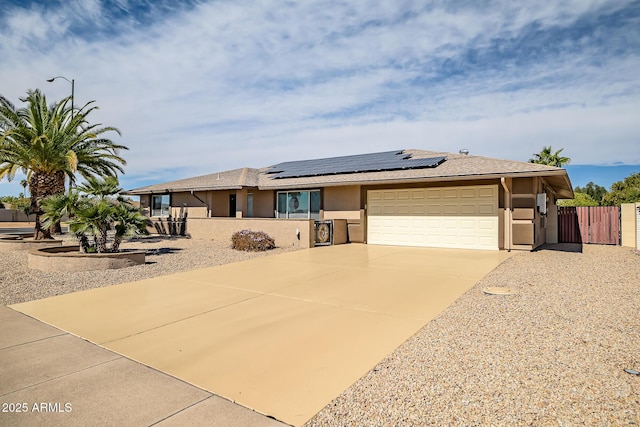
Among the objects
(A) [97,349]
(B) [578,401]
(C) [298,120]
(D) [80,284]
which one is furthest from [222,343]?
(C) [298,120]

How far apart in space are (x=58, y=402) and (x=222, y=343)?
1.83 meters

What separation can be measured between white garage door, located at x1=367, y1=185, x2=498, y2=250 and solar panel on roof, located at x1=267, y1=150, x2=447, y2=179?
1.16m

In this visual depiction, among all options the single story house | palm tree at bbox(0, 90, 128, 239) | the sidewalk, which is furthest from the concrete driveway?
palm tree at bbox(0, 90, 128, 239)

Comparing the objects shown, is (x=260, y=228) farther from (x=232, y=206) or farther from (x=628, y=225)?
(x=628, y=225)

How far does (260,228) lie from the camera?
16719 mm

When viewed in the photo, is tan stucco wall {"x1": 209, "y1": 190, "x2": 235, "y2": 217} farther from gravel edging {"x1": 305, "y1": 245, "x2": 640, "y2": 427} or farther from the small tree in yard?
gravel edging {"x1": 305, "y1": 245, "x2": 640, "y2": 427}

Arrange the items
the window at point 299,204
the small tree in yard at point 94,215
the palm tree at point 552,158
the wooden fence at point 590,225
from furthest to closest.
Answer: the palm tree at point 552,158
the window at point 299,204
the wooden fence at point 590,225
the small tree in yard at point 94,215

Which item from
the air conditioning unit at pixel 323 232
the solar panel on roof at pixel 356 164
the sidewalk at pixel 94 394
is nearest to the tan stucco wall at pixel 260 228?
the air conditioning unit at pixel 323 232

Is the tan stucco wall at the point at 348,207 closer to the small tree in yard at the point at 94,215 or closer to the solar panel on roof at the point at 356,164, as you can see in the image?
the solar panel on roof at the point at 356,164

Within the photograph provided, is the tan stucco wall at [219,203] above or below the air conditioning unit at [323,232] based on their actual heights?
above

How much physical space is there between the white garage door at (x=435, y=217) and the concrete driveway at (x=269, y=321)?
14.9ft

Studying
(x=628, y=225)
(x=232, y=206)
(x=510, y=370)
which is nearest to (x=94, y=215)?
(x=232, y=206)

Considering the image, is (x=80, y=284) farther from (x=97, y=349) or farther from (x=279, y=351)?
(x=279, y=351)

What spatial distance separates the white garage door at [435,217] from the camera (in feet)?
47.0
